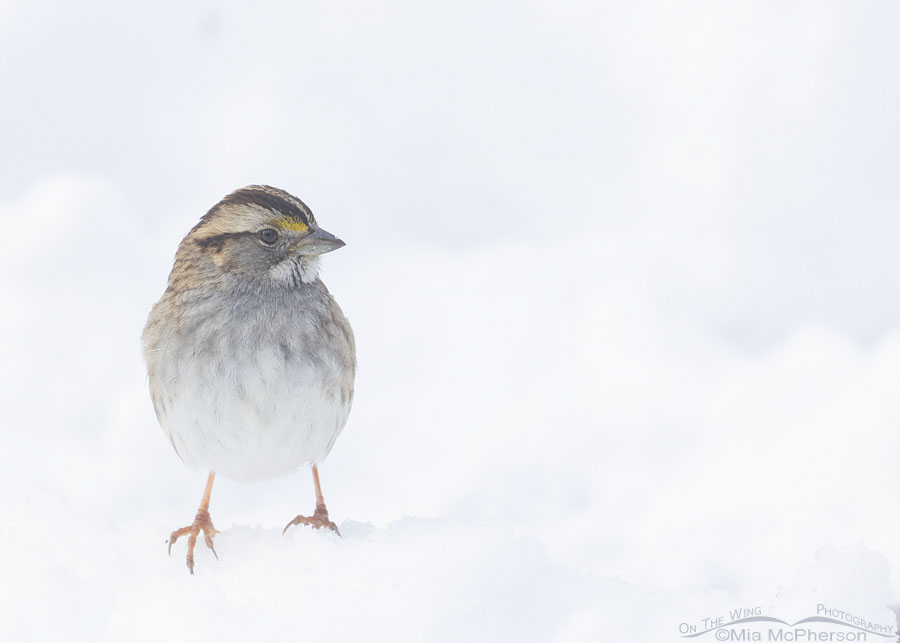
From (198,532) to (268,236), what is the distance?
1.16 m

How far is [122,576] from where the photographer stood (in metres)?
3.26

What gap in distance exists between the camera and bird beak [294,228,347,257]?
367cm

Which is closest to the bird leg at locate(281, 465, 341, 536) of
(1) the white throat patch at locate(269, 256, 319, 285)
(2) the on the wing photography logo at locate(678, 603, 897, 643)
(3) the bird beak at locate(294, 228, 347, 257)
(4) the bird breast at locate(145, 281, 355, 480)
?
(4) the bird breast at locate(145, 281, 355, 480)

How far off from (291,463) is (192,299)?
2.49 ft

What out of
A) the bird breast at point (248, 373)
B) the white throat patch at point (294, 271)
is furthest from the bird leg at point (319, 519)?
the white throat patch at point (294, 271)

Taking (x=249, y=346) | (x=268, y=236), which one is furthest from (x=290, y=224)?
(x=249, y=346)

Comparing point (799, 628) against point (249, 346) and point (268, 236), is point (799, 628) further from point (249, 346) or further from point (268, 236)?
point (268, 236)

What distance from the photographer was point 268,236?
3691 millimetres

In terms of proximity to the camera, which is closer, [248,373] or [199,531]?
[248,373]

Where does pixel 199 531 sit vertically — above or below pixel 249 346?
below

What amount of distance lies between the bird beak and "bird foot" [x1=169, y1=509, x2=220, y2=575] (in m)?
1.09

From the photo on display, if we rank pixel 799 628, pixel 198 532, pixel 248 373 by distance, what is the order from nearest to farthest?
1. pixel 799 628
2. pixel 248 373
3. pixel 198 532

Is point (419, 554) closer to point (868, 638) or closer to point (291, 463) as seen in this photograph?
point (291, 463)

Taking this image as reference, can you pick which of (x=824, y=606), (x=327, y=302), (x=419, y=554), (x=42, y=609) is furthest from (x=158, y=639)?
(x=824, y=606)
